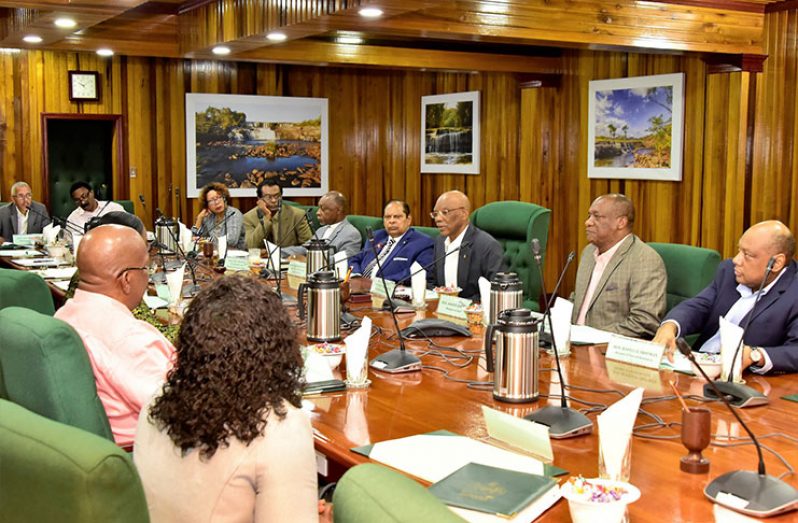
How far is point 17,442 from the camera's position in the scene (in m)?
1.31

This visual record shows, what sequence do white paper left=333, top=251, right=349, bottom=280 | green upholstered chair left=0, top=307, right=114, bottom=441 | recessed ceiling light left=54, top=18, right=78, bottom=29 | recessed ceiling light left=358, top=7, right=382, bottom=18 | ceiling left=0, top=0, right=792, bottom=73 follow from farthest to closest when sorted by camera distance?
recessed ceiling light left=54, top=18, right=78, bottom=29 → ceiling left=0, top=0, right=792, bottom=73 → recessed ceiling light left=358, top=7, right=382, bottom=18 → white paper left=333, top=251, right=349, bottom=280 → green upholstered chair left=0, top=307, right=114, bottom=441

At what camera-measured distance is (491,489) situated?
5.80 ft

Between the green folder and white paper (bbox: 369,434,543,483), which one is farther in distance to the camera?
white paper (bbox: 369,434,543,483)

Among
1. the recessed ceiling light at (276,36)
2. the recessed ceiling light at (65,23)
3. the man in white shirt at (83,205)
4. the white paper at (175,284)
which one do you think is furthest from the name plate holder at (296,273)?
the man in white shirt at (83,205)

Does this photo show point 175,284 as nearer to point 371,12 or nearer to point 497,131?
point 371,12

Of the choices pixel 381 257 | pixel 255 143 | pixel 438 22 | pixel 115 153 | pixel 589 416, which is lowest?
pixel 589 416

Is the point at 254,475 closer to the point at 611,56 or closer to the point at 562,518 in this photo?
the point at 562,518

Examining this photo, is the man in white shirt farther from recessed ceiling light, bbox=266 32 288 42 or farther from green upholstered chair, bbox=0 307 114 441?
green upholstered chair, bbox=0 307 114 441

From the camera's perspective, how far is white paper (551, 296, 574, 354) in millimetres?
3115

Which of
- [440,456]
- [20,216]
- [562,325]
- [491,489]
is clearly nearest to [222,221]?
[20,216]

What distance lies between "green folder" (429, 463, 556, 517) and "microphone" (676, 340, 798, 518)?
309 millimetres

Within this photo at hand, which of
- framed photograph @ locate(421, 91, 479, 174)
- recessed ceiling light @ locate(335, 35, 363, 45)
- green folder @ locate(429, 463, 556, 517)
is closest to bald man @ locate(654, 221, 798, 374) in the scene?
green folder @ locate(429, 463, 556, 517)

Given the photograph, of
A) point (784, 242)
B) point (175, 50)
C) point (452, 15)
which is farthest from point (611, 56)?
point (784, 242)

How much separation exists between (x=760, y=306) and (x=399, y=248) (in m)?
2.60
